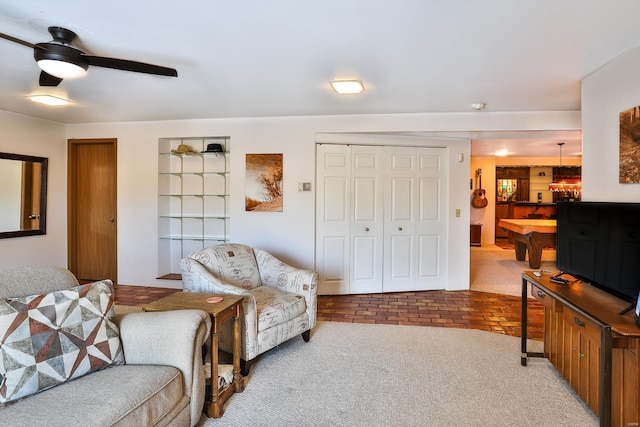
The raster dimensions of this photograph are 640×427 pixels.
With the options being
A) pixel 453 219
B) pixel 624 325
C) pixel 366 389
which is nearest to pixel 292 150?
pixel 453 219

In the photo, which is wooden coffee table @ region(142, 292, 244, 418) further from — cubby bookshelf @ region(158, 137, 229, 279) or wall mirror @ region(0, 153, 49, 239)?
wall mirror @ region(0, 153, 49, 239)

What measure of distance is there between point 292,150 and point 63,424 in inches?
144

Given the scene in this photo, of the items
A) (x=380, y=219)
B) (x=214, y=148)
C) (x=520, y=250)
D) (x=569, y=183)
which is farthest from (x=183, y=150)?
(x=569, y=183)

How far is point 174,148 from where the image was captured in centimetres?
502

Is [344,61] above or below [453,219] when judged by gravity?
above

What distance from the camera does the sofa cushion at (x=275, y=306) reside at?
257 centimetres

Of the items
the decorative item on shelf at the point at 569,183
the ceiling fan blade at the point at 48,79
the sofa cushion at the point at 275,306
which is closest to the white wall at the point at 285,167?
the sofa cushion at the point at 275,306

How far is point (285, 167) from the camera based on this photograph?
14.7ft

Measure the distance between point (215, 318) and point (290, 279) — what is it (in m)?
1.16

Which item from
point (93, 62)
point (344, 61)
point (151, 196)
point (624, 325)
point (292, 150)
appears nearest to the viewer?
point (624, 325)

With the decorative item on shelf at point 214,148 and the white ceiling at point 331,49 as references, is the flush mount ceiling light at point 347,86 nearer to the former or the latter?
the white ceiling at point 331,49

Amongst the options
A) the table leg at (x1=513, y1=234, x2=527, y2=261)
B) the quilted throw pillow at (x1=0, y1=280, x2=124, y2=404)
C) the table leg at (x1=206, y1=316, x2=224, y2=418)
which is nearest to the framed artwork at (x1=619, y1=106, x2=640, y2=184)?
the table leg at (x1=206, y1=316, x2=224, y2=418)

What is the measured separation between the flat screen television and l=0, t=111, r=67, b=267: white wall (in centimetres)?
594

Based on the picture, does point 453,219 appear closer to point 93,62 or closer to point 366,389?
point 366,389
